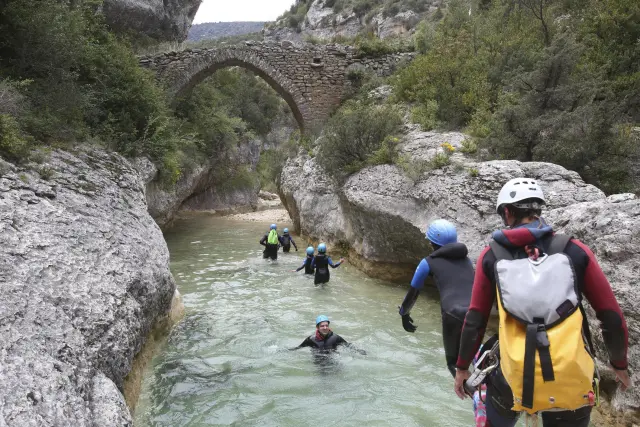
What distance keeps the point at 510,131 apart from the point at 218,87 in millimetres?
20845

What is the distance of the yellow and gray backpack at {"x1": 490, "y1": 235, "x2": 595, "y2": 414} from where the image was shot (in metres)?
1.76

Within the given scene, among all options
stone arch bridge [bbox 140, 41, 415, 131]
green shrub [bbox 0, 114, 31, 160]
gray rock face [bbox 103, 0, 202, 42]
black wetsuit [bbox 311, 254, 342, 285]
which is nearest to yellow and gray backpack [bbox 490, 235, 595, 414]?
green shrub [bbox 0, 114, 31, 160]

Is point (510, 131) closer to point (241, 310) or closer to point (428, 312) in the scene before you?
point (428, 312)

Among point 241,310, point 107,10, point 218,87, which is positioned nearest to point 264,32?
point 218,87

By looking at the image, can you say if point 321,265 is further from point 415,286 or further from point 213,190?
point 213,190

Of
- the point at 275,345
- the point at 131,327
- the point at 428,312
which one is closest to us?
the point at 131,327

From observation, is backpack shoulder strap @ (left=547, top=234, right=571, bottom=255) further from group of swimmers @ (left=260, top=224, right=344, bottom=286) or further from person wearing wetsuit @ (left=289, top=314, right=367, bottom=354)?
group of swimmers @ (left=260, top=224, right=344, bottom=286)

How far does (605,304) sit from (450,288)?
1.36 meters

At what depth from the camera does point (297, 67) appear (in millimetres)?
16406

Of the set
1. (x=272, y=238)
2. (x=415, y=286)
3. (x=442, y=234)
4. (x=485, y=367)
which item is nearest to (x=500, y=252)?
(x=485, y=367)

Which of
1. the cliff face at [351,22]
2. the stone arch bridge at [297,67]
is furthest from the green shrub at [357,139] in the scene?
the cliff face at [351,22]

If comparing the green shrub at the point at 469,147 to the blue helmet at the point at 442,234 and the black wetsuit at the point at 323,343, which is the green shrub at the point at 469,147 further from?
the blue helmet at the point at 442,234

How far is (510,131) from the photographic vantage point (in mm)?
7719

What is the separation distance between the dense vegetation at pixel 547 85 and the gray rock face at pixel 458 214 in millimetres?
897
